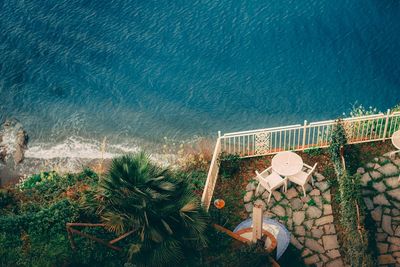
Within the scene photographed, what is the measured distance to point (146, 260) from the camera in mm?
12844

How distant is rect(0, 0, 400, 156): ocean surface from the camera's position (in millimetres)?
21500

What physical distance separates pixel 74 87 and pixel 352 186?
540 inches

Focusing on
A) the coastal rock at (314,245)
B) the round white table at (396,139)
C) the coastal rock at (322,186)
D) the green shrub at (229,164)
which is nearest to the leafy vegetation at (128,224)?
the green shrub at (229,164)

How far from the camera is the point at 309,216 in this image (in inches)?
605

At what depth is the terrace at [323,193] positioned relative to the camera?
14602 mm

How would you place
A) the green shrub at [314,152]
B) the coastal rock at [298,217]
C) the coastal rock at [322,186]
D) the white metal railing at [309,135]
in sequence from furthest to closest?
the green shrub at [314,152] → the white metal railing at [309,135] → the coastal rock at [322,186] → the coastal rock at [298,217]

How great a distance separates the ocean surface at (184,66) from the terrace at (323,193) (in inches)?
164

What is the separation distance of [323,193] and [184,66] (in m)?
10.5

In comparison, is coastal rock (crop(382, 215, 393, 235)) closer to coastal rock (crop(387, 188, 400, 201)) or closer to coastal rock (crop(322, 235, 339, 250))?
coastal rock (crop(387, 188, 400, 201))

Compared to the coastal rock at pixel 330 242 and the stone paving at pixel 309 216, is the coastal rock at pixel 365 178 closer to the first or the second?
the stone paving at pixel 309 216

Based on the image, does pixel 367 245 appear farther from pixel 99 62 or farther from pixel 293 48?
pixel 99 62

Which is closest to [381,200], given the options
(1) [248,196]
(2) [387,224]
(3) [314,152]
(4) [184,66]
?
(2) [387,224]

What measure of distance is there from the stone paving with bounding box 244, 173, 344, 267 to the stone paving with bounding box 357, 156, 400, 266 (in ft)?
3.81

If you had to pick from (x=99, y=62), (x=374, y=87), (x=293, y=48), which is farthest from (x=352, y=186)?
(x=99, y=62)
